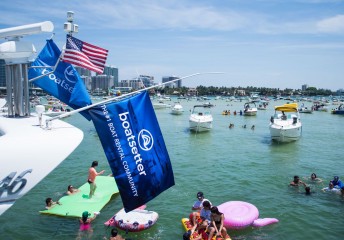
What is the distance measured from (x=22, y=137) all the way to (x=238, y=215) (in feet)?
29.3

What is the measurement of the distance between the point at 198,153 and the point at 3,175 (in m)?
21.8

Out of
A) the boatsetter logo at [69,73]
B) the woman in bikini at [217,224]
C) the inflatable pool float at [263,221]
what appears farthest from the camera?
the inflatable pool float at [263,221]

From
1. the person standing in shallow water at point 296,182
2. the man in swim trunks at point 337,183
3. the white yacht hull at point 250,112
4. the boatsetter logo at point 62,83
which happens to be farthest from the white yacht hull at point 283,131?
the white yacht hull at point 250,112

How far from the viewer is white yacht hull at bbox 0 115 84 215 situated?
613 cm

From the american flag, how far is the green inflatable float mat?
612 centimetres

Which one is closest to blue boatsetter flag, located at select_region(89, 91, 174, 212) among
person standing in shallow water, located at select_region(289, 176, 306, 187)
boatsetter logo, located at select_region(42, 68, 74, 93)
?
boatsetter logo, located at select_region(42, 68, 74, 93)

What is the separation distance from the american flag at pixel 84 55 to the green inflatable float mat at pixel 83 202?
6.12 meters

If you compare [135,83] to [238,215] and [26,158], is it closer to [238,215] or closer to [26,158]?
[26,158]

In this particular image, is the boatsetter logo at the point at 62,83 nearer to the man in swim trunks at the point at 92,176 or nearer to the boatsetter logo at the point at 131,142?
the man in swim trunks at the point at 92,176

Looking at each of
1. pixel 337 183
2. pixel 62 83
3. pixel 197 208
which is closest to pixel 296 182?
pixel 337 183

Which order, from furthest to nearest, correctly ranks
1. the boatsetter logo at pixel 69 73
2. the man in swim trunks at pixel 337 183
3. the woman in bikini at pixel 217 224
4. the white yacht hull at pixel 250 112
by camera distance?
the white yacht hull at pixel 250 112
the man in swim trunks at pixel 337 183
the boatsetter logo at pixel 69 73
the woman in bikini at pixel 217 224

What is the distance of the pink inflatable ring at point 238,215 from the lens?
40.9 ft

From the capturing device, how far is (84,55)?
10.3 meters

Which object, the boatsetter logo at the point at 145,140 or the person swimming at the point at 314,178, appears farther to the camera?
the person swimming at the point at 314,178
